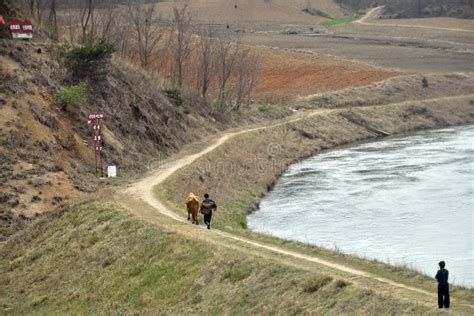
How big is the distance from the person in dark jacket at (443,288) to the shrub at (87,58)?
32.9 meters

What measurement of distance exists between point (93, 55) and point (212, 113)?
1624cm

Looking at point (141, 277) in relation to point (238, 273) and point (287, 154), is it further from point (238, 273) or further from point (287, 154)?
point (287, 154)

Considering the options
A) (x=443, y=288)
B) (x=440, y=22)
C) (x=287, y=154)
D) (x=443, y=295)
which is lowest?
(x=287, y=154)

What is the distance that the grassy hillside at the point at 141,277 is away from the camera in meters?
23.7

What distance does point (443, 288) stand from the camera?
20.8 m

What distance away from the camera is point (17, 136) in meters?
40.8

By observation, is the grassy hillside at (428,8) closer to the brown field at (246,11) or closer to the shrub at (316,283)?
the brown field at (246,11)

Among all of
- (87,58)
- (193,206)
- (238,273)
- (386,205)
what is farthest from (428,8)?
(238,273)

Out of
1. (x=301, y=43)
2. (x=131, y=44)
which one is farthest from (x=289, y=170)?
(x=301, y=43)

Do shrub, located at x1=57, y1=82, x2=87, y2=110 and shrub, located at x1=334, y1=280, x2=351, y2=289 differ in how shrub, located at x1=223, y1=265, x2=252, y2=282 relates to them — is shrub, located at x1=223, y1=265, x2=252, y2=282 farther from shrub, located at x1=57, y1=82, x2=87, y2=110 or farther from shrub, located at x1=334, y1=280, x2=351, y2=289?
shrub, located at x1=57, y1=82, x2=87, y2=110

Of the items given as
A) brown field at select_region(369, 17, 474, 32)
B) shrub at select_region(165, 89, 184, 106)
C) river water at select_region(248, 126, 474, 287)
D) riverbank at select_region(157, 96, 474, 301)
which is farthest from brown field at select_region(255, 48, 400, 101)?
brown field at select_region(369, 17, 474, 32)

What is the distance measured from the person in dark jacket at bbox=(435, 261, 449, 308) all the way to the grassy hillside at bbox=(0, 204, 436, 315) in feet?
1.88

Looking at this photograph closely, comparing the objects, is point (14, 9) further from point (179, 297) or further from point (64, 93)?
point (179, 297)

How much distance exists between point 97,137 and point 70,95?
3305mm
